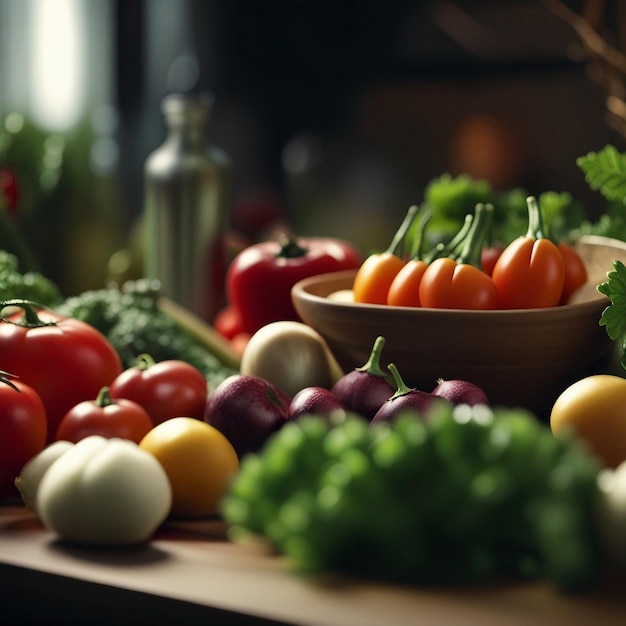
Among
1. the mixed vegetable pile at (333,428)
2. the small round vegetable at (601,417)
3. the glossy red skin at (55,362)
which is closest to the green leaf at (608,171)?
the mixed vegetable pile at (333,428)

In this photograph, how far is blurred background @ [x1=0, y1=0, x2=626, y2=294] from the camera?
2188 mm

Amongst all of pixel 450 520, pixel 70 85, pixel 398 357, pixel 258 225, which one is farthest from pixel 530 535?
pixel 70 85

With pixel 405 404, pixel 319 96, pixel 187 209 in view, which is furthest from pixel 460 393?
pixel 319 96

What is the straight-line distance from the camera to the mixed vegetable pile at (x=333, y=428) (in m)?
0.56

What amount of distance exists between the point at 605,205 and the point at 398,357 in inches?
54.7

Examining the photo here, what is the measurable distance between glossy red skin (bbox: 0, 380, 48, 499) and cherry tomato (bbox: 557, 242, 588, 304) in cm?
48

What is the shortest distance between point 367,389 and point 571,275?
0.85 ft

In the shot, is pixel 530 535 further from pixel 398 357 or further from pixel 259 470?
pixel 398 357

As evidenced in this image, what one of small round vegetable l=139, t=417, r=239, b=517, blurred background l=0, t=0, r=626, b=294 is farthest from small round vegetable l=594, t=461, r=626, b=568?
blurred background l=0, t=0, r=626, b=294

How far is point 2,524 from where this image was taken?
0.73 metres

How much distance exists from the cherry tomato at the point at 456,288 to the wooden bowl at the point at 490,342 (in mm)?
30

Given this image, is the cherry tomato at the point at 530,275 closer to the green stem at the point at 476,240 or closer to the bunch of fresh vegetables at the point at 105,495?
the green stem at the point at 476,240

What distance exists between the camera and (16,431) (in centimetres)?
77

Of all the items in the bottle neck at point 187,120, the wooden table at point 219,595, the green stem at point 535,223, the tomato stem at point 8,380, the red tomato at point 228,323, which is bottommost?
the wooden table at point 219,595
